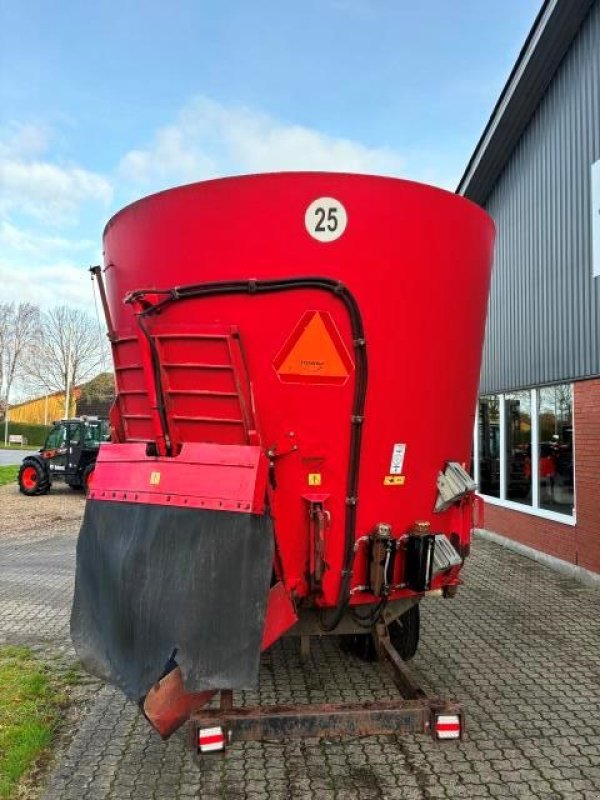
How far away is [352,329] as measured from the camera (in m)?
3.31

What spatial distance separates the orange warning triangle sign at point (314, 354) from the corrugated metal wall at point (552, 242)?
5569 millimetres

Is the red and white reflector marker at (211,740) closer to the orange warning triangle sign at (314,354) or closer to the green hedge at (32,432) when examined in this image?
the orange warning triangle sign at (314,354)

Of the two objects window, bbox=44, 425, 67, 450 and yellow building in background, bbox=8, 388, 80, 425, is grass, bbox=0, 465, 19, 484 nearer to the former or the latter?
window, bbox=44, 425, 67, 450

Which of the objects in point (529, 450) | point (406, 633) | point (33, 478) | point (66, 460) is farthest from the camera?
point (33, 478)

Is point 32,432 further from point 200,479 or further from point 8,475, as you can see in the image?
point 200,479

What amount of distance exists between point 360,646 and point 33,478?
50.6 ft

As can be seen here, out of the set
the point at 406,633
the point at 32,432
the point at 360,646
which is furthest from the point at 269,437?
the point at 32,432

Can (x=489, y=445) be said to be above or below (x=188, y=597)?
above

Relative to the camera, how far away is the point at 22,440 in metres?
55.2

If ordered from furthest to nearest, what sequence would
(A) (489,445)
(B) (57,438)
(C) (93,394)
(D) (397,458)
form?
(C) (93,394) < (B) (57,438) < (A) (489,445) < (D) (397,458)

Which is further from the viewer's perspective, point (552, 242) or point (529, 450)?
point (529, 450)

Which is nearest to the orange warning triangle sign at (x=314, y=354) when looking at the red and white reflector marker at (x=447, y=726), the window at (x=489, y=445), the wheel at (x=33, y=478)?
the red and white reflector marker at (x=447, y=726)

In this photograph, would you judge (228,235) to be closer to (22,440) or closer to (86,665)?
(86,665)

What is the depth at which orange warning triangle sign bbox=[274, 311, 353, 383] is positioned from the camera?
3.25 meters
